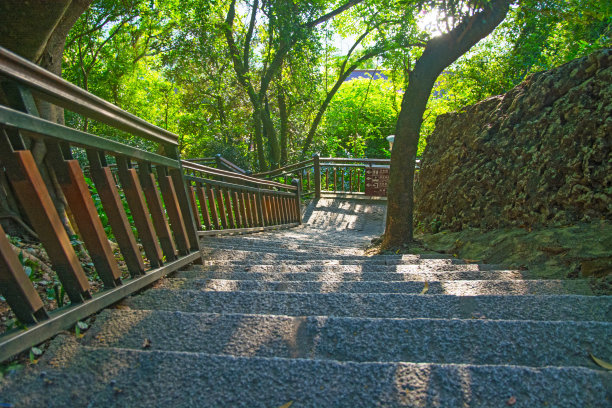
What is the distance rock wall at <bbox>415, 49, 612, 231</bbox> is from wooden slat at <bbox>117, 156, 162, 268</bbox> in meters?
3.15

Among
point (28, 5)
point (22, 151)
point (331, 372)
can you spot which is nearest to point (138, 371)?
point (331, 372)

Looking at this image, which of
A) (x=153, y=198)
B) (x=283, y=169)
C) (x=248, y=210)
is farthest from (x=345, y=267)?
(x=283, y=169)

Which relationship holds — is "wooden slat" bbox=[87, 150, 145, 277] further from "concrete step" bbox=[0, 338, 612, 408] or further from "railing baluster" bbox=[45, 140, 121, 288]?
"concrete step" bbox=[0, 338, 612, 408]

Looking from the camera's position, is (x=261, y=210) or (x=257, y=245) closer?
(x=257, y=245)

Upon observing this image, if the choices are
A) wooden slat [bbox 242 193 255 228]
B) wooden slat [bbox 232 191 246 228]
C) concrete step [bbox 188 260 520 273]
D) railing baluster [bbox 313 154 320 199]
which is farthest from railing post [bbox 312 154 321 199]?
concrete step [bbox 188 260 520 273]

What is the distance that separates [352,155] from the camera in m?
18.3

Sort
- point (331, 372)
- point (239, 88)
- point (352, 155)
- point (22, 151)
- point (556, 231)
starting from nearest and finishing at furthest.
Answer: point (331, 372)
point (22, 151)
point (556, 231)
point (239, 88)
point (352, 155)

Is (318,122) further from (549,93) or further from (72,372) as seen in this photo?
(72,372)

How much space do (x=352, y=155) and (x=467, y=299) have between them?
16.8 meters

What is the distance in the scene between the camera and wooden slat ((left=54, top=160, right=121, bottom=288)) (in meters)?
1.61

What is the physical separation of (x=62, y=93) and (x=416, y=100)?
3.90 m

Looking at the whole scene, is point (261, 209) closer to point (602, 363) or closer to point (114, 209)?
point (114, 209)

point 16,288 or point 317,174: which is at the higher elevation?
point 16,288

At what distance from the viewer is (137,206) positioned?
6.72ft
